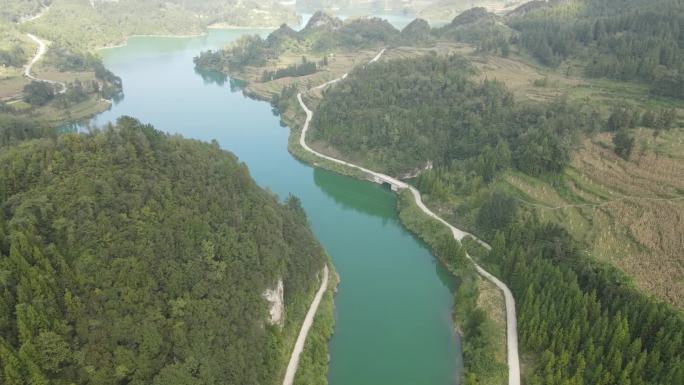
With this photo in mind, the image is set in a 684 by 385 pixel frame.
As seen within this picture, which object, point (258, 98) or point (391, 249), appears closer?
point (391, 249)

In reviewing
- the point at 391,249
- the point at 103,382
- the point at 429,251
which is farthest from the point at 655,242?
the point at 103,382

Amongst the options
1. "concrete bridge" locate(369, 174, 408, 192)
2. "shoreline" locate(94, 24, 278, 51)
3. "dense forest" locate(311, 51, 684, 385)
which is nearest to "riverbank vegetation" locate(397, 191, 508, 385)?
"dense forest" locate(311, 51, 684, 385)

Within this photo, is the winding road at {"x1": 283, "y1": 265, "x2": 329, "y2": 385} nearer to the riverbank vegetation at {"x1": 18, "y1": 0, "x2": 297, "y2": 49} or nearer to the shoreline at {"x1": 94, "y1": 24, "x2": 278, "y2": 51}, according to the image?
the riverbank vegetation at {"x1": 18, "y1": 0, "x2": 297, "y2": 49}

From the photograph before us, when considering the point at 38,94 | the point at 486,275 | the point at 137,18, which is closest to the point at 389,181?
the point at 486,275

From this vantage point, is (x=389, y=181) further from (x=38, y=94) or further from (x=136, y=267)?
(x=38, y=94)

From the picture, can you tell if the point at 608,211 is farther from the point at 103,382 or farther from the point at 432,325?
the point at 103,382

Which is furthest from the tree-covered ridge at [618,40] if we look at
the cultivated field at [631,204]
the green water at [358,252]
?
the green water at [358,252]
